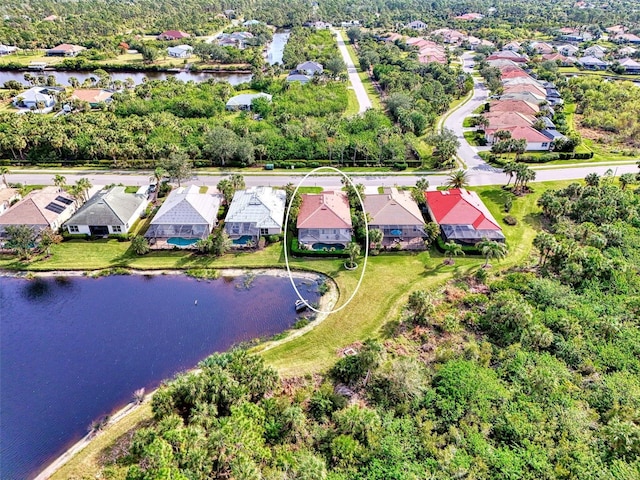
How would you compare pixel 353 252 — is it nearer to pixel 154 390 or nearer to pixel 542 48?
pixel 154 390

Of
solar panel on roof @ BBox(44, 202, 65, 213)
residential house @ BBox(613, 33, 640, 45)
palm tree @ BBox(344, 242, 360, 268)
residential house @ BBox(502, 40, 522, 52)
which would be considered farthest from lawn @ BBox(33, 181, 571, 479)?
residential house @ BBox(613, 33, 640, 45)

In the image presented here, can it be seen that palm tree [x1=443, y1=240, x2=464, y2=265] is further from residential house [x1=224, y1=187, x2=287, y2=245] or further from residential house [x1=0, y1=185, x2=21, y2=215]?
residential house [x1=0, y1=185, x2=21, y2=215]

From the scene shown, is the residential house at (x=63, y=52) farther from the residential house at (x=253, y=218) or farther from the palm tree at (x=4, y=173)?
the residential house at (x=253, y=218)

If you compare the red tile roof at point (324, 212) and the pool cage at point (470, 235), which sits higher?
the red tile roof at point (324, 212)

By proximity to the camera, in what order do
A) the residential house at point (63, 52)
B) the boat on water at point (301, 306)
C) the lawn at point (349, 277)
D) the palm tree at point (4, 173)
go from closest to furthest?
the lawn at point (349, 277), the boat on water at point (301, 306), the palm tree at point (4, 173), the residential house at point (63, 52)

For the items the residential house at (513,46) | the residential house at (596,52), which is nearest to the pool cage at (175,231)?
the residential house at (513,46)

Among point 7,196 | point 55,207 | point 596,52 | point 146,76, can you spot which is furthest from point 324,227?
point 596,52
